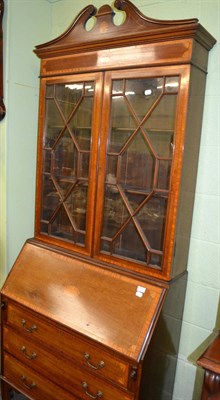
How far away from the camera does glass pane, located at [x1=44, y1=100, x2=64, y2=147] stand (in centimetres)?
181

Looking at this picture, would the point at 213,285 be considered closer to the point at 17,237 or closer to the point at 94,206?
the point at 94,206

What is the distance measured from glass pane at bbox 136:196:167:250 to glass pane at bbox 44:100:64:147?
713mm

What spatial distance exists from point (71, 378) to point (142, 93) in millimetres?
1454

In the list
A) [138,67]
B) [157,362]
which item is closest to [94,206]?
[138,67]

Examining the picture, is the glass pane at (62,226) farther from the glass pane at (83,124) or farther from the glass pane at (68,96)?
the glass pane at (68,96)

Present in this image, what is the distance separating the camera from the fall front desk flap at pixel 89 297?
1.36 metres

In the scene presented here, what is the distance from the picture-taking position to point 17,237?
6.86 feet

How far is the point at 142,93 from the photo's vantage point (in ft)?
4.87

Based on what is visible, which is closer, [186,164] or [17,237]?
[186,164]

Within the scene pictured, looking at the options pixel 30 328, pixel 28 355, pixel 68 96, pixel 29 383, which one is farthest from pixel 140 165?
pixel 29 383

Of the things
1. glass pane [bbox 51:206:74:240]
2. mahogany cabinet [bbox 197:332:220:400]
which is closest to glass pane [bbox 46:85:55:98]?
glass pane [bbox 51:206:74:240]

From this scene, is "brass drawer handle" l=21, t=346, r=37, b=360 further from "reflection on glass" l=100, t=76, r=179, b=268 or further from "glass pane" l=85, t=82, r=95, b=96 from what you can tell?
"glass pane" l=85, t=82, r=95, b=96

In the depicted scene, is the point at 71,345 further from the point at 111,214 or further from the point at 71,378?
the point at 111,214

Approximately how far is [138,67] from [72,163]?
25.1 inches
